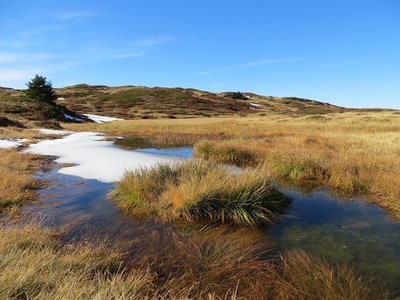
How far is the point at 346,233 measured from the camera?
6.77 metres

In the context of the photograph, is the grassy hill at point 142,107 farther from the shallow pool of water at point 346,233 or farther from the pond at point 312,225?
the shallow pool of water at point 346,233

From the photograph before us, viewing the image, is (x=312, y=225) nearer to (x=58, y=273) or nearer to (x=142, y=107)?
(x=58, y=273)

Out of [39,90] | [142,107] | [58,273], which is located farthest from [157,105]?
[58,273]

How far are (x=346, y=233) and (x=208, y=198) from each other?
2843 millimetres

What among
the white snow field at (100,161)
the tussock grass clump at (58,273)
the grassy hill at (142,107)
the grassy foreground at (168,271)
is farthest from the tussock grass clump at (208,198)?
the grassy hill at (142,107)

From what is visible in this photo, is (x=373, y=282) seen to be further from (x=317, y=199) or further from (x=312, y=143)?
(x=312, y=143)

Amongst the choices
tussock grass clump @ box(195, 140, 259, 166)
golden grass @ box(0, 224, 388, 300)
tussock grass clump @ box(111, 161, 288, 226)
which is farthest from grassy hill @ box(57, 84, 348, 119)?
golden grass @ box(0, 224, 388, 300)

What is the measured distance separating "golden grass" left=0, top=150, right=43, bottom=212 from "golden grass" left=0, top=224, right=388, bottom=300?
3.12m

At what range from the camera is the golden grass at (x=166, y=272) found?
364cm

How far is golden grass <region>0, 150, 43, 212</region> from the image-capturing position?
8500 millimetres

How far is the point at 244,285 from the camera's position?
4590 millimetres

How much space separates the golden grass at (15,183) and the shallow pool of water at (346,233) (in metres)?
6.12

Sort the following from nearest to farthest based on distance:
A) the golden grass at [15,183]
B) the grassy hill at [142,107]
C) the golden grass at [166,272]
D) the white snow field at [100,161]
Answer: the golden grass at [166,272], the golden grass at [15,183], the white snow field at [100,161], the grassy hill at [142,107]

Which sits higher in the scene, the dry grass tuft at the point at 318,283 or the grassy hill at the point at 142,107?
the grassy hill at the point at 142,107
